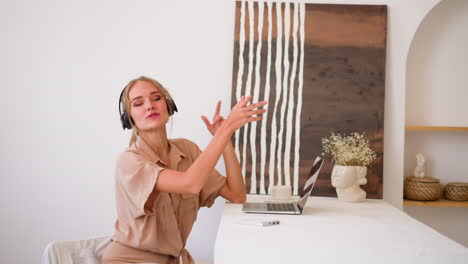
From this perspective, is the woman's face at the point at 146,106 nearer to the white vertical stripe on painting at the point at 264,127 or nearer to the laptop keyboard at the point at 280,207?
the laptop keyboard at the point at 280,207

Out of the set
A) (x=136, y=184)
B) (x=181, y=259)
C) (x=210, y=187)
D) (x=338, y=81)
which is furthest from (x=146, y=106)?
(x=338, y=81)

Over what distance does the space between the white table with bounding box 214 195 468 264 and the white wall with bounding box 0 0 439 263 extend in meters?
0.91

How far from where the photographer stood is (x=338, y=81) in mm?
2924

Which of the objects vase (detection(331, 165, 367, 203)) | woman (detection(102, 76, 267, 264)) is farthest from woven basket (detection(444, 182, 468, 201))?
woman (detection(102, 76, 267, 264))

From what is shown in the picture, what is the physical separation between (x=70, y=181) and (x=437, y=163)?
2.36m

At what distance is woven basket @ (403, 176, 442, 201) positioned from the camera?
2973 millimetres

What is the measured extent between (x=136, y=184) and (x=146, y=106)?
37 cm

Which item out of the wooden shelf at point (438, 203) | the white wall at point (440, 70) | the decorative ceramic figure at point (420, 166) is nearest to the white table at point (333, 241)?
the wooden shelf at point (438, 203)

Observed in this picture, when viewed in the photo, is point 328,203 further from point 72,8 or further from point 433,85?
point 72,8

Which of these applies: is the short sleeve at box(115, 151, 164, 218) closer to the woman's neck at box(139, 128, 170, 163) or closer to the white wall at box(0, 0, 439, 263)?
the woman's neck at box(139, 128, 170, 163)

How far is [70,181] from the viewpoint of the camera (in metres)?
2.99

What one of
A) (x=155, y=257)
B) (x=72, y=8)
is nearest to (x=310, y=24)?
(x=72, y=8)

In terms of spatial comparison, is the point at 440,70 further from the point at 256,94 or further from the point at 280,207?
the point at 280,207

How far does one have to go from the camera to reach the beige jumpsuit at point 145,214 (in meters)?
1.94
